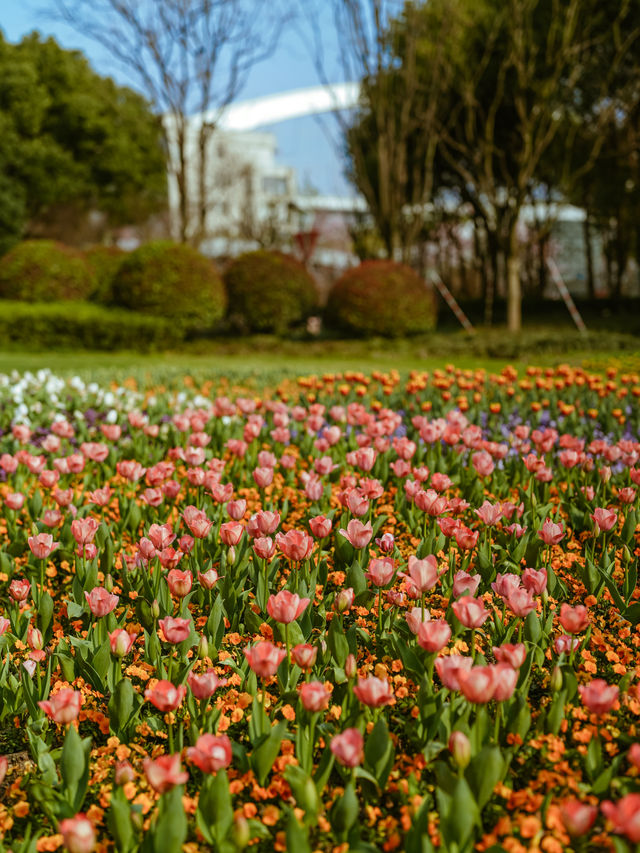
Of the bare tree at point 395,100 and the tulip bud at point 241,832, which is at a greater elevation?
the bare tree at point 395,100

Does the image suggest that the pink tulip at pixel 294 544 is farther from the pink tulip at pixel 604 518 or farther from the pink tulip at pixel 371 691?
the pink tulip at pixel 604 518

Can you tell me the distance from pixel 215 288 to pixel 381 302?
3.74 m

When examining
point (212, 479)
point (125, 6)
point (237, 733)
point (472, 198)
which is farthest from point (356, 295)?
point (237, 733)

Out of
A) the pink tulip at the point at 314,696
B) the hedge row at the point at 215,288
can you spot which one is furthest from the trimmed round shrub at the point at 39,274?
the pink tulip at the point at 314,696

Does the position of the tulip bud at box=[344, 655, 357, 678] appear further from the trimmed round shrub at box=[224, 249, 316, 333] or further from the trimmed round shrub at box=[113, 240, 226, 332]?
the trimmed round shrub at box=[224, 249, 316, 333]

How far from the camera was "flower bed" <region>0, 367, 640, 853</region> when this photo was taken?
4.99ft

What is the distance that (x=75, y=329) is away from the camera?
50.8 ft

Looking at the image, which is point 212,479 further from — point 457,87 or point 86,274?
point 457,87

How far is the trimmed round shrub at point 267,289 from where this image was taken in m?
17.3

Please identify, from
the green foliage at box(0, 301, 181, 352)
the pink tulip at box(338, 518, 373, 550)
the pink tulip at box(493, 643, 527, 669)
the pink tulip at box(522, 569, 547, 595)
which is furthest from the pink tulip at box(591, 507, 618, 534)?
the green foliage at box(0, 301, 181, 352)

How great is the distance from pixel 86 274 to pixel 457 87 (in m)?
10.9

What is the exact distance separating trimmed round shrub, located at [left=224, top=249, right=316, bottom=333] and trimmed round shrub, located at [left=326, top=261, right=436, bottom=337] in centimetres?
129

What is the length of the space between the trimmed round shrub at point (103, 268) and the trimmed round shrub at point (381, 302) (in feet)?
17.2

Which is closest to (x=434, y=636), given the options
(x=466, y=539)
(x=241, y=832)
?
(x=241, y=832)
